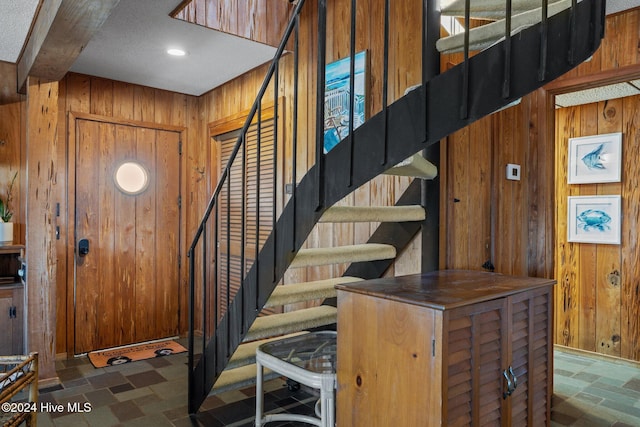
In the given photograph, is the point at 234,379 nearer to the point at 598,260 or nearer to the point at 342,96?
the point at 342,96

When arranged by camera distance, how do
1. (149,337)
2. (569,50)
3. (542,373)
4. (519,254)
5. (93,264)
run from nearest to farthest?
(569,50), (542,373), (519,254), (93,264), (149,337)

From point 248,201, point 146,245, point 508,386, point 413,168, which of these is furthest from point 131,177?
point 508,386

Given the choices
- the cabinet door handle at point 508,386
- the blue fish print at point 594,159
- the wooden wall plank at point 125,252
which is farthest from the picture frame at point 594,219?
the wooden wall plank at point 125,252

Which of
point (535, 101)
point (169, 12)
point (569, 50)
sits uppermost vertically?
point (169, 12)

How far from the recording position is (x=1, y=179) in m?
3.58

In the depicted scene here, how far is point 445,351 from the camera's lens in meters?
1.56

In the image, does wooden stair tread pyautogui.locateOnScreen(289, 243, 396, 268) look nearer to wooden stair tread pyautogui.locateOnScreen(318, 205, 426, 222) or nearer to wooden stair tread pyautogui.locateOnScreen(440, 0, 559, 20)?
wooden stair tread pyautogui.locateOnScreen(318, 205, 426, 222)

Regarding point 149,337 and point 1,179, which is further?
point 149,337

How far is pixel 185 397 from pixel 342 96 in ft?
7.53

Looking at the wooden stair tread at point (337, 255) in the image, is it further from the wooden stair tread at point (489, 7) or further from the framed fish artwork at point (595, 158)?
the framed fish artwork at point (595, 158)

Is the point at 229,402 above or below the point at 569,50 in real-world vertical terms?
below

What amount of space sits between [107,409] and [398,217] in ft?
7.34

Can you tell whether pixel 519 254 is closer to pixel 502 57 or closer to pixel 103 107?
pixel 502 57

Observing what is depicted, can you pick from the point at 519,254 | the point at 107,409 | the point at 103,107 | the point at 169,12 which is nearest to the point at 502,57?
the point at 519,254
